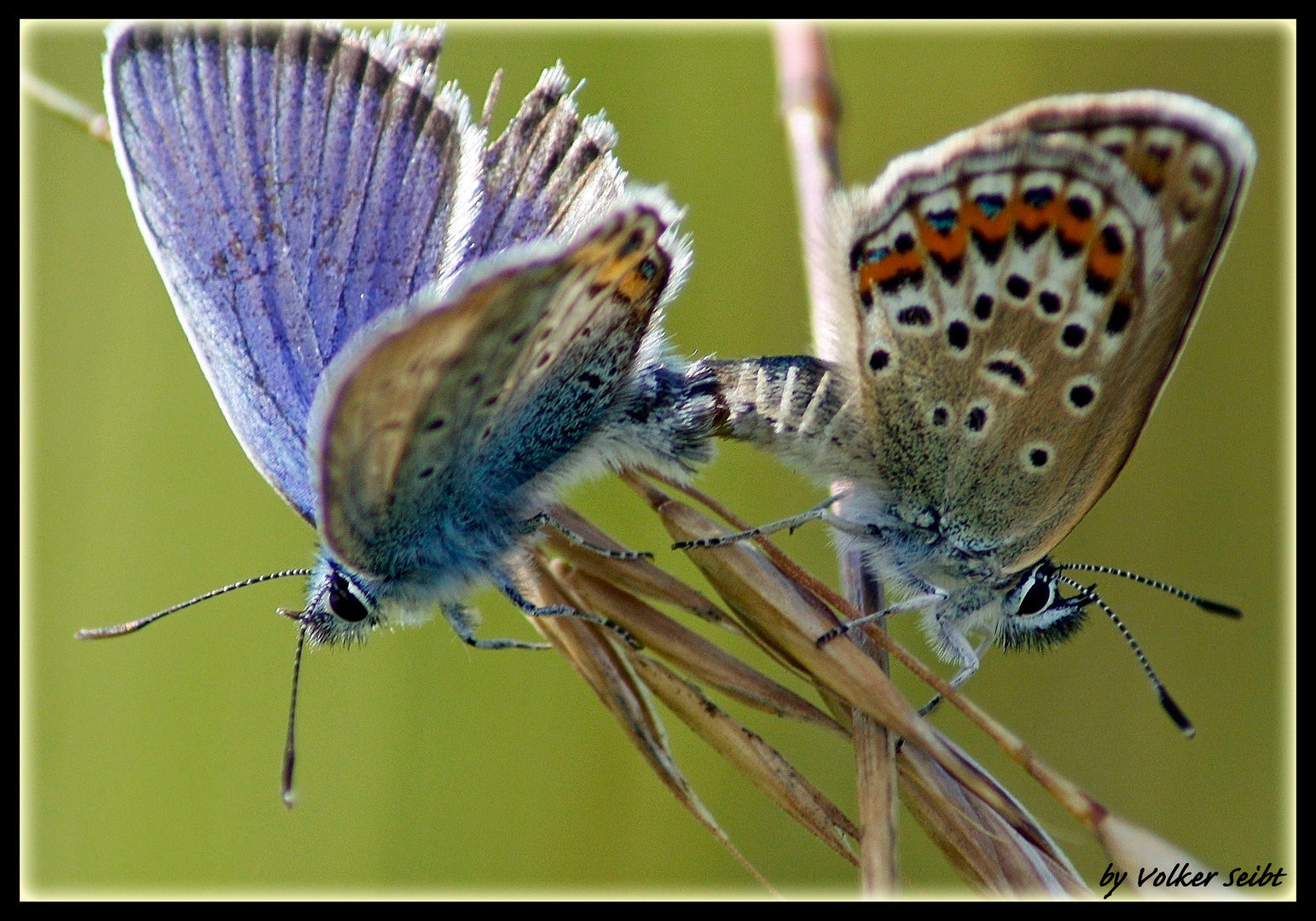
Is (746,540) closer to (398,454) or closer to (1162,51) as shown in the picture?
(398,454)

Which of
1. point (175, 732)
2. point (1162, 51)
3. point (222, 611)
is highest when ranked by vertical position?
point (1162, 51)

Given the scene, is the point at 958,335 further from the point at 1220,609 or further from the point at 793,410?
the point at 1220,609

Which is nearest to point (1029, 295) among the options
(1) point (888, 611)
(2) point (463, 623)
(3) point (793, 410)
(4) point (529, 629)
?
(3) point (793, 410)

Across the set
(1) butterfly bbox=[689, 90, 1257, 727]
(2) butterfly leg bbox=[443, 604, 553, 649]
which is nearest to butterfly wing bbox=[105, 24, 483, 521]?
(2) butterfly leg bbox=[443, 604, 553, 649]

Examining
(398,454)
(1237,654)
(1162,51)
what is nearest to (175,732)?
(398,454)

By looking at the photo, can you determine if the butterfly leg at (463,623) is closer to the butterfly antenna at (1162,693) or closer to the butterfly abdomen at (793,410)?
the butterfly abdomen at (793,410)

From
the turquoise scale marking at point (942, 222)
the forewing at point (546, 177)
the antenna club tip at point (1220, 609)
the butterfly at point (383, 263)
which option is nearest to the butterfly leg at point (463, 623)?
the butterfly at point (383, 263)

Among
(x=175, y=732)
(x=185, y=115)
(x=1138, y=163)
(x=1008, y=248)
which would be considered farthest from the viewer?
(x=175, y=732)
